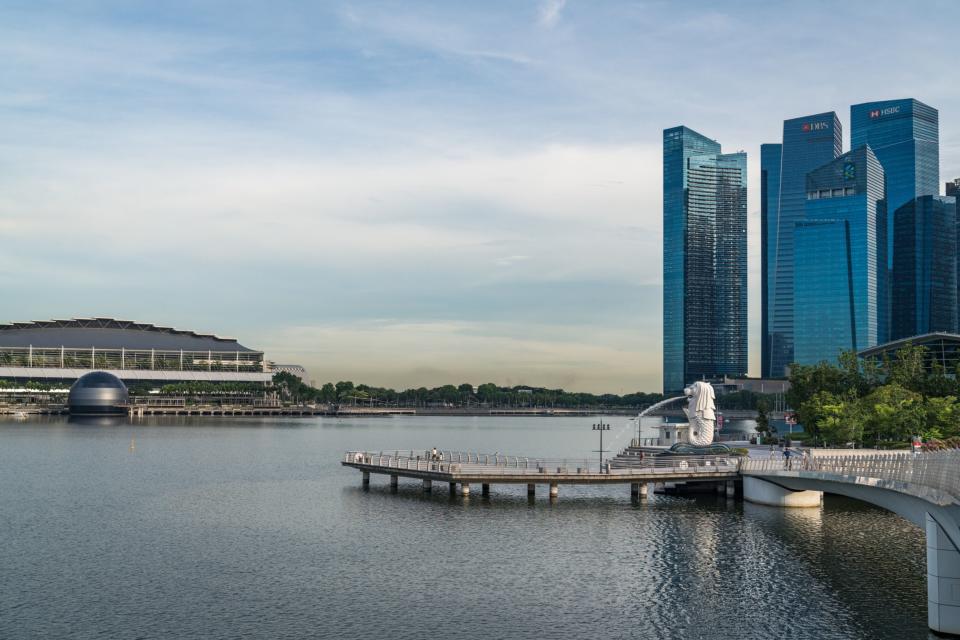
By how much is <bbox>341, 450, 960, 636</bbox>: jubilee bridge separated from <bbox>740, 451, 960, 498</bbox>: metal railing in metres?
0.04

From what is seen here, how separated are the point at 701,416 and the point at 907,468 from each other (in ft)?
148

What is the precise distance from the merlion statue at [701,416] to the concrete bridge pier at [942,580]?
49.7m

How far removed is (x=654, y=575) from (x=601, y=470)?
92.2 feet

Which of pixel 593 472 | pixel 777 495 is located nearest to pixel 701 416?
pixel 777 495

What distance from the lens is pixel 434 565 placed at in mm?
51125

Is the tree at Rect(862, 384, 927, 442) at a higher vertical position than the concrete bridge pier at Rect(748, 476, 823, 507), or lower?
higher

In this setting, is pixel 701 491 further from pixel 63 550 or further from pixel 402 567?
pixel 63 550

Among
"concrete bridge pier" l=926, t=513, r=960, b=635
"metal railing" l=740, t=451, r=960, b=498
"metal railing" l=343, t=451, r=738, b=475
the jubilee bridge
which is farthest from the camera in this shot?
"metal railing" l=343, t=451, r=738, b=475

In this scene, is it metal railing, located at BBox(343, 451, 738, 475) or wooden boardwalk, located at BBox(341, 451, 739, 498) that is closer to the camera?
wooden boardwalk, located at BBox(341, 451, 739, 498)

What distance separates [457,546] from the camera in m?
56.5

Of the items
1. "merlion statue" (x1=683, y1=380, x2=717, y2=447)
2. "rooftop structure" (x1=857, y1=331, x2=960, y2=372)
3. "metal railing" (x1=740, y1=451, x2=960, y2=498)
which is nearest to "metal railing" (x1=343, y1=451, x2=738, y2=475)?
"merlion statue" (x1=683, y1=380, x2=717, y2=447)

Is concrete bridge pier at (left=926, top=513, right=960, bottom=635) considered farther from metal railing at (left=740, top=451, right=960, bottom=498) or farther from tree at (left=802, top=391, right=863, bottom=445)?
tree at (left=802, top=391, right=863, bottom=445)

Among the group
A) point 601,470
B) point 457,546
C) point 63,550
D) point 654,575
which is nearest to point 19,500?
point 63,550

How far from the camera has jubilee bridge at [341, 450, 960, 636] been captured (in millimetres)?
35938
